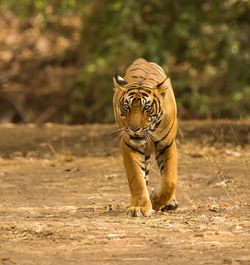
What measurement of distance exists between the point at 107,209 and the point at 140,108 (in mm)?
1021

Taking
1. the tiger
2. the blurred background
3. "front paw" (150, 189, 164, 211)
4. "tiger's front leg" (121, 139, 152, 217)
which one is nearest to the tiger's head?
the tiger

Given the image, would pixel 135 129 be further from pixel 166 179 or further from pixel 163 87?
pixel 166 179

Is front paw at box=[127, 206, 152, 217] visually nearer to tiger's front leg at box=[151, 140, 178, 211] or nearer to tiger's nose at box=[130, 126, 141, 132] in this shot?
tiger's front leg at box=[151, 140, 178, 211]

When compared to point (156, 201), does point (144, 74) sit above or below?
above

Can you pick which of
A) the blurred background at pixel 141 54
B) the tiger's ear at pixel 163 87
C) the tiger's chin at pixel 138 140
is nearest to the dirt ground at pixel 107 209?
the tiger's chin at pixel 138 140

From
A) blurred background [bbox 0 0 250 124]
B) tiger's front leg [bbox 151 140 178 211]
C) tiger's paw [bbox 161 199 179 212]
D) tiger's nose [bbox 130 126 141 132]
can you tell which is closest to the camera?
tiger's nose [bbox 130 126 141 132]

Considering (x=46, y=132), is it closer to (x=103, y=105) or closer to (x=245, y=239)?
(x=103, y=105)

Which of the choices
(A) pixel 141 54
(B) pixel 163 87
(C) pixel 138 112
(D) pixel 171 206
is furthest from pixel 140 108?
(A) pixel 141 54

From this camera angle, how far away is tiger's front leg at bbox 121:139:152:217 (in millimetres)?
4891

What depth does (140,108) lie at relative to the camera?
15.5 feet

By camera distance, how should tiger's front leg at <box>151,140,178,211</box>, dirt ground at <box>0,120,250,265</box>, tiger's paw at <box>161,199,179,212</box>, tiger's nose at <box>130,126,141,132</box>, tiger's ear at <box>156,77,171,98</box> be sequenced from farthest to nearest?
tiger's paw at <box>161,199,179,212</box> → tiger's front leg at <box>151,140,178,211</box> → tiger's ear at <box>156,77,171,98</box> → tiger's nose at <box>130,126,141,132</box> → dirt ground at <box>0,120,250,265</box>

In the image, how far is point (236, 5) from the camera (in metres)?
12.0

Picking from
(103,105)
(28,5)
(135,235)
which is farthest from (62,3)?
(135,235)

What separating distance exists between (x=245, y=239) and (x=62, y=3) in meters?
8.20
